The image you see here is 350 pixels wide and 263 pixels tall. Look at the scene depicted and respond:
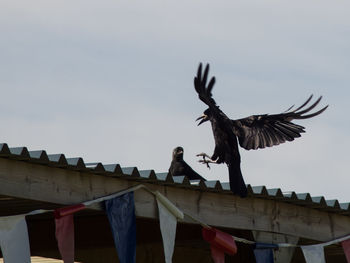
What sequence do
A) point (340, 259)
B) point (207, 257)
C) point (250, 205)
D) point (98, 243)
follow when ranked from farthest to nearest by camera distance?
point (340, 259) < point (207, 257) < point (98, 243) < point (250, 205)

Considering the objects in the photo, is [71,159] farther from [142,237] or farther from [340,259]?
[340,259]

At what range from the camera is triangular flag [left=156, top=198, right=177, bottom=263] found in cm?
884

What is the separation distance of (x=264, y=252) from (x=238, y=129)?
177 centimetres

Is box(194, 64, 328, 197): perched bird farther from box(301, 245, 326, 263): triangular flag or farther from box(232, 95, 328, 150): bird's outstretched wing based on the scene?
box(301, 245, 326, 263): triangular flag

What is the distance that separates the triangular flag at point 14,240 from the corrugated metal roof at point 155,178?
1.52 ft

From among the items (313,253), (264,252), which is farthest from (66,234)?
(313,253)

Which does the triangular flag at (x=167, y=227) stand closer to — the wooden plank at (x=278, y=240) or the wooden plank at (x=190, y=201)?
the wooden plank at (x=190, y=201)

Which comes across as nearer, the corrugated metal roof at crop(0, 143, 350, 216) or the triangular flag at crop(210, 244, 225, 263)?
the corrugated metal roof at crop(0, 143, 350, 216)

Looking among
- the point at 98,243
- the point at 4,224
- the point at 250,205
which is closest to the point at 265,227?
the point at 250,205

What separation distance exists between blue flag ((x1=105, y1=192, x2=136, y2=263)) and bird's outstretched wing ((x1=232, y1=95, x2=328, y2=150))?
299 cm

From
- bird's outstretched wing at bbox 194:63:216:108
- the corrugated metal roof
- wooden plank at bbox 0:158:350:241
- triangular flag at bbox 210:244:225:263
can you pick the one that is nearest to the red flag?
triangular flag at bbox 210:244:225:263

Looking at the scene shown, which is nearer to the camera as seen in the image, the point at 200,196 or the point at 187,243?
the point at 200,196

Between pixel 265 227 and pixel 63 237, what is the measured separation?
9.22 feet

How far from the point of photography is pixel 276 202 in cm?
1035
